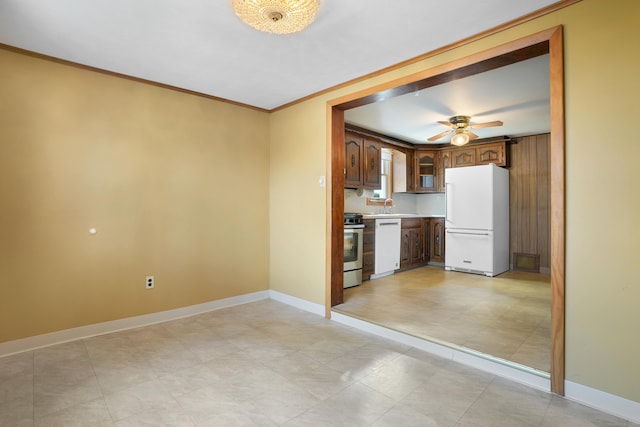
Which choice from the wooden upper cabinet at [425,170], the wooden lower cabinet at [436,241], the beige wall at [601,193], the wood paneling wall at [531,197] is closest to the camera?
the beige wall at [601,193]

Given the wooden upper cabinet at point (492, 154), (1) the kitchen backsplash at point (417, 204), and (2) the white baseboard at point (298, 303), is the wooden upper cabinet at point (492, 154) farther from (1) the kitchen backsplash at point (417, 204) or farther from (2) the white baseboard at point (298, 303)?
(2) the white baseboard at point (298, 303)

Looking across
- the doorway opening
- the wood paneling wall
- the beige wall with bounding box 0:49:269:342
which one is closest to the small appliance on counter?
the beige wall with bounding box 0:49:269:342

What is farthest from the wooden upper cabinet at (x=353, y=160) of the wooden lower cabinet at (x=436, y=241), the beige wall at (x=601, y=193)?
the beige wall at (x=601, y=193)

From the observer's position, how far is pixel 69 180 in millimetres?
2783

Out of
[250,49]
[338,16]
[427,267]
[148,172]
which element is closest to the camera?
[338,16]

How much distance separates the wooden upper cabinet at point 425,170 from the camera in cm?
637

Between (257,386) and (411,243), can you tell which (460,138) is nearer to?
(411,243)

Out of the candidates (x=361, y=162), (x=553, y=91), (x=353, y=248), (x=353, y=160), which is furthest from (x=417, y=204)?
(x=553, y=91)

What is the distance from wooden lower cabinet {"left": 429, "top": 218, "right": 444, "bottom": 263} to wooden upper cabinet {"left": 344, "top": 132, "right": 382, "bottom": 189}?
158cm

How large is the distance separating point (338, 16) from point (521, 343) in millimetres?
2821

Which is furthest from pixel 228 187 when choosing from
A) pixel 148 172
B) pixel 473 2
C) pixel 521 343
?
pixel 521 343

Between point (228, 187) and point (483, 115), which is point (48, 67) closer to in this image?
point (228, 187)

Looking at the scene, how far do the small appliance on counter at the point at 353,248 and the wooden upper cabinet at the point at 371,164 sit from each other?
0.96m

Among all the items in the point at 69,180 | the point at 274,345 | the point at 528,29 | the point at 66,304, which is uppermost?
the point at 528,29
